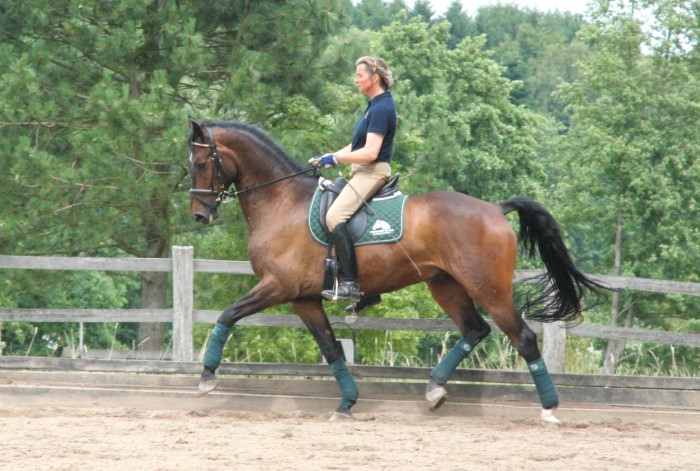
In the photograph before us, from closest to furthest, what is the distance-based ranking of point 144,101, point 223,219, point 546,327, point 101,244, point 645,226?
point 546,327, point 144,101, point 223,219, point 101,244, point 645,226

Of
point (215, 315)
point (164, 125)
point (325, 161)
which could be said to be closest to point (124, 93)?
point (164, 125)

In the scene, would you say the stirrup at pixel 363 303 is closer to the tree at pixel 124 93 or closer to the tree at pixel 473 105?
the tree at pixel 124 93

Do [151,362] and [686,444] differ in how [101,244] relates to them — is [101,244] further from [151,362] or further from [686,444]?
[686,444]

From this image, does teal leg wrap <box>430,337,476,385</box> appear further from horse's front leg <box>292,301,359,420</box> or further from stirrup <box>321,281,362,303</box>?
stirrup <box>321,281,362,303</box>

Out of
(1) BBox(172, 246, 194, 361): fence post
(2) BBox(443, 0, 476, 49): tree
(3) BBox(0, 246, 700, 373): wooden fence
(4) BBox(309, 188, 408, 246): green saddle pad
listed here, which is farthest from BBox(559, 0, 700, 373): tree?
(2) BBox(443, 0, 476, 49): tree

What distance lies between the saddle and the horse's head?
848 mm

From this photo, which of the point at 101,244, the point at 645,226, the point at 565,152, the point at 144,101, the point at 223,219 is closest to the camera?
Result: the point at 144,101

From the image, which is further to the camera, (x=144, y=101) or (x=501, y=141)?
(x=501, y=141)

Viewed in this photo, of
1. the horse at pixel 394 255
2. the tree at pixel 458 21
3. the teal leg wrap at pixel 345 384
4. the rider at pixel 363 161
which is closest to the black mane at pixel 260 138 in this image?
the horse at pixel 394 255

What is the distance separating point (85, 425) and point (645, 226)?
32401 mm

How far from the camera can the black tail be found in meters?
8.29

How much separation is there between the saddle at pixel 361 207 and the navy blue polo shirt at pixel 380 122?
0.82 feet

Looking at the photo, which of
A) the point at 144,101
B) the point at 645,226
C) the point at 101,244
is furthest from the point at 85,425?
the point at 645,226

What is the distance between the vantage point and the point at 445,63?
136 feet
